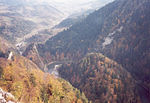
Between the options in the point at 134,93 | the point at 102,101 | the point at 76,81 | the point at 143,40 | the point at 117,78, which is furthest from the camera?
the point at 143,40

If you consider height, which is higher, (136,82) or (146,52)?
(146,52)

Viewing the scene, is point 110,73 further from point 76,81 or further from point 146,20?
point 146,20

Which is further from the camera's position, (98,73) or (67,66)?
(67,66)

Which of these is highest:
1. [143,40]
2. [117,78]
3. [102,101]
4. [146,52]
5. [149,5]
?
[149,5]

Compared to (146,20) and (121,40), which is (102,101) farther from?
(146,20)

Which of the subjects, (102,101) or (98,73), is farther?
(98,73)

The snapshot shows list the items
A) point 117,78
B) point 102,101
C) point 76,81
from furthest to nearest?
point 76,81
point 117,78
point 102,101

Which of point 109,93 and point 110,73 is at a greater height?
point 110,73

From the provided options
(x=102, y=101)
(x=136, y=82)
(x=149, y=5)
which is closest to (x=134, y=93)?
(x=136, y=82)

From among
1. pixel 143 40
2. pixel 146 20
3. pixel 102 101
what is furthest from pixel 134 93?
pixel 146 20

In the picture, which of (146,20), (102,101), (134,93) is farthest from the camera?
(146,20)
